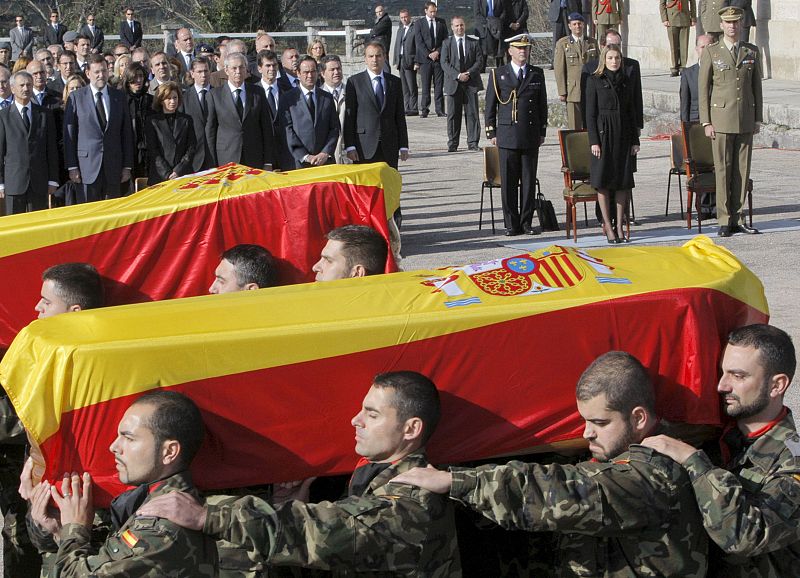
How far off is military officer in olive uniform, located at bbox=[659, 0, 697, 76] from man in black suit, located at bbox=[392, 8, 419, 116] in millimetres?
4043

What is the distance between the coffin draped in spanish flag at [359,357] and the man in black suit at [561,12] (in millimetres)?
18173

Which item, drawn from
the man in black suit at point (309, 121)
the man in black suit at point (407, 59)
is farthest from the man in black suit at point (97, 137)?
the man in black suit at point (407, 59)

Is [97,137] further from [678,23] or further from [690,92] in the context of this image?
[678,23]

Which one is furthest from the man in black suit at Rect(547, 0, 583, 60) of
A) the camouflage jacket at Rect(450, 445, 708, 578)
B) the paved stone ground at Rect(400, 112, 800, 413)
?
the camouflage jacket at Rect(450, 445, 708, 578)

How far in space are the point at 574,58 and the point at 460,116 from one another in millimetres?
2904

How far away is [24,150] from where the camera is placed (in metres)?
10.6

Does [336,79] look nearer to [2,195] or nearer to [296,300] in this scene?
[2,195]

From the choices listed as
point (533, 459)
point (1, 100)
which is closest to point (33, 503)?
point (533, 459)

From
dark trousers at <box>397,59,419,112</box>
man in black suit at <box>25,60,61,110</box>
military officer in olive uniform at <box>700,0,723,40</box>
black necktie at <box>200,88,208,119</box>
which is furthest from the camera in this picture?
dark trousers at <box>397,59,419,112</box>

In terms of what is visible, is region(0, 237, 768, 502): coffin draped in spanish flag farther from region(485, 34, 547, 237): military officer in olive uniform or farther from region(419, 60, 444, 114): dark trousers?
region(419, 60, 444, 114): dark trousers

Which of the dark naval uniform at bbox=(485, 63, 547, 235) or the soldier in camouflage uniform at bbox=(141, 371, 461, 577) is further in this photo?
the dark naval uniform at bbox=(485, 63, 547, 235)

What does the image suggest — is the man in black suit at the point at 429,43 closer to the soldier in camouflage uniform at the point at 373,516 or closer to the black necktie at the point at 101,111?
the black necktie at the point at 101,111

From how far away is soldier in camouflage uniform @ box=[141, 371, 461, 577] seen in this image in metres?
3.41

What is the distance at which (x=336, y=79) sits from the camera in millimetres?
11789
